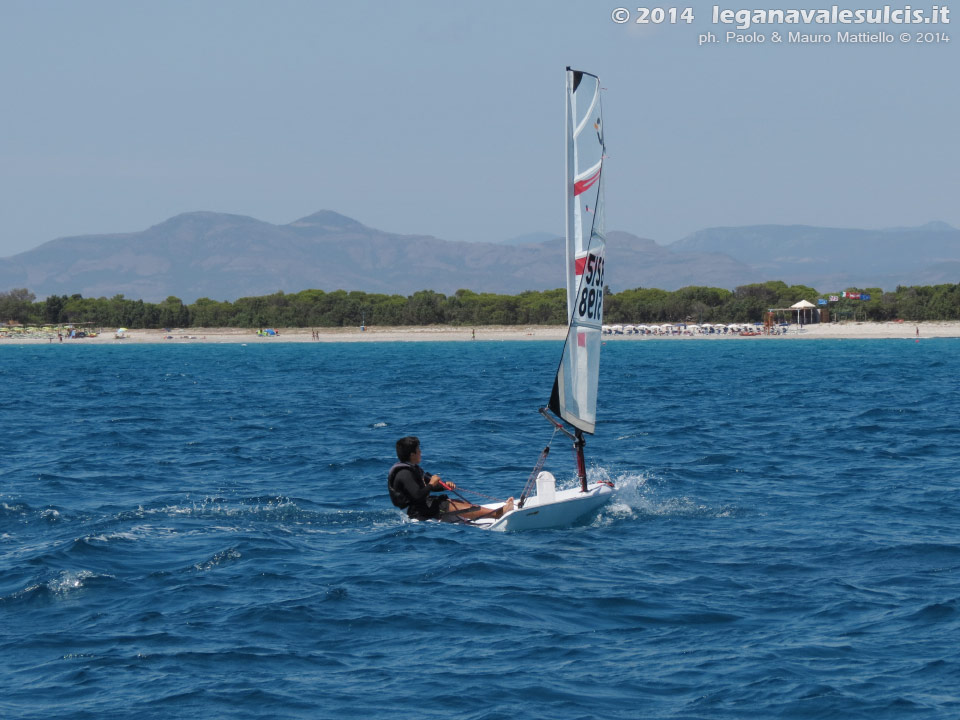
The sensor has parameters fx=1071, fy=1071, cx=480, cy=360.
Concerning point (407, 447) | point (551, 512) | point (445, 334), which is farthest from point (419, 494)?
point (445, 334)

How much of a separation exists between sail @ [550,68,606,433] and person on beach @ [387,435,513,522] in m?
2.23

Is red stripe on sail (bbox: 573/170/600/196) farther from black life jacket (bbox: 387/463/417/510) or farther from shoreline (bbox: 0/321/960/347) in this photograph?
shoreline (bbox: 0/321/960/347)

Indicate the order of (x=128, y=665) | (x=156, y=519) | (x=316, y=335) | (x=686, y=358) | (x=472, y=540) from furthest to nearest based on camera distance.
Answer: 1. (x=316, y=335)
2. (x=686, y=358)
3. (x=156, y=519)
4. (x=472, y=540)
5. (x=128, y=665)

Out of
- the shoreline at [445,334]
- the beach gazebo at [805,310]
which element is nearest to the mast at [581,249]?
the shoreline at [445,334]

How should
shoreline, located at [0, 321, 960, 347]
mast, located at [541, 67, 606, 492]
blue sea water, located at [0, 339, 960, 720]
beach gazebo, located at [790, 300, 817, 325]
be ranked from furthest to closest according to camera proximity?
beach gazebo, located at [790, 300, 817, 325] < shoreline, located at [0, 321, 960, 347] < mast, located at [541, 67, 606, 492] < blue sea water, located at [0, 339, 960, 720]

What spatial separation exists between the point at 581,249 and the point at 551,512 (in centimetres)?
455

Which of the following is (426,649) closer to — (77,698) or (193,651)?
(193,651)

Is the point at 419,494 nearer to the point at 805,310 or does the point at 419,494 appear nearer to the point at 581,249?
the point at 581,249

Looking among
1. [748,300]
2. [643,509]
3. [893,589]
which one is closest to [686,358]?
[643,509]

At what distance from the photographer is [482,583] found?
14.9m

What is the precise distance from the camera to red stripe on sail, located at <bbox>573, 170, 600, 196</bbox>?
17781 mm

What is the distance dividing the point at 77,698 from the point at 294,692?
2.13 m

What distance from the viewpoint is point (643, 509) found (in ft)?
67.1

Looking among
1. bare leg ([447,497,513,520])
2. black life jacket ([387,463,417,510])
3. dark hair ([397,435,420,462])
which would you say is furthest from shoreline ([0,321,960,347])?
dark hair ([397,435,420,462])
